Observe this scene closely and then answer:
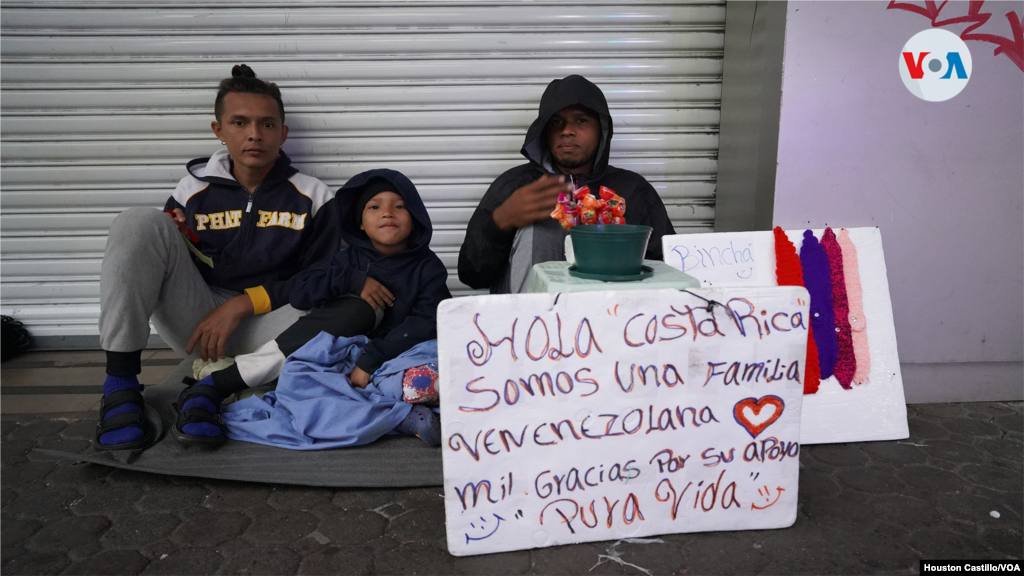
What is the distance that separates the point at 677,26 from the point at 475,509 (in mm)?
2838

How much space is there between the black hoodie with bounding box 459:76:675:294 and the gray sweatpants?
34.9 inches

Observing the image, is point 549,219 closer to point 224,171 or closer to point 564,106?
point 564,106

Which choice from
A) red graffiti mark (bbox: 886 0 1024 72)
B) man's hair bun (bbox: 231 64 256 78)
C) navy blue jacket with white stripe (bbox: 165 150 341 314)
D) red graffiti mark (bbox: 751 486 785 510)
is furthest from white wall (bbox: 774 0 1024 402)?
man's hair bun (bbox: 231 64 256 78)

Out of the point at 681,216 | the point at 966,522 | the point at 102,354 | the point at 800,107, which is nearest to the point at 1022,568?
the point at 966,522

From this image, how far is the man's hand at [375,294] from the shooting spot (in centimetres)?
270

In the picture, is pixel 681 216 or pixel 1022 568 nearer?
pixel 1022 568

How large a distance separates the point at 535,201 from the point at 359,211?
2.85ft

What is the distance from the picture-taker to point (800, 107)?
2.63 meters

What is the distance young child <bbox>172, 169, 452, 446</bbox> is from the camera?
255cm

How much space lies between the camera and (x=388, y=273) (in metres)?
2.79

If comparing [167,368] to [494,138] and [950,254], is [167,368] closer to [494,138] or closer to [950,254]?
[494,138]

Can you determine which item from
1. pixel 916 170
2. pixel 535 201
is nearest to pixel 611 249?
pixel 535 201

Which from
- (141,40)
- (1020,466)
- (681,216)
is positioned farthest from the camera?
(681,216)

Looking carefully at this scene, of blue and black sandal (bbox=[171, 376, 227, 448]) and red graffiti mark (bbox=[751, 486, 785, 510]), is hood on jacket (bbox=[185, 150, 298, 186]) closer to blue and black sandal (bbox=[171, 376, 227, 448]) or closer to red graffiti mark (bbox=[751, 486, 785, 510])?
blue and black sandal (bbox=[171, 376, 227, 448])
